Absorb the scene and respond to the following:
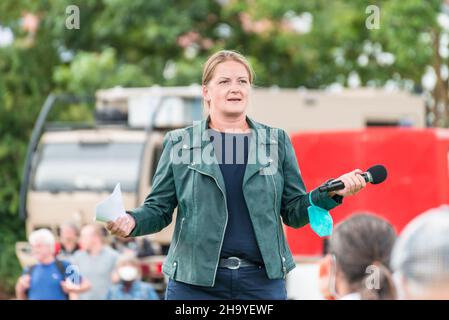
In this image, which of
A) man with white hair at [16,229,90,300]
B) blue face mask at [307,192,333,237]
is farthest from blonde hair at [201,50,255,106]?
man with white hair at [16,229,90,300]

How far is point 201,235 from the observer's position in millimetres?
4152

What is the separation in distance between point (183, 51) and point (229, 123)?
17.9 metres

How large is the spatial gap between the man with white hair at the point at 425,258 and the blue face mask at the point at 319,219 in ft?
5.36

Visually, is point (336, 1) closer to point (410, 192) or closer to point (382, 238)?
point (410, 192)

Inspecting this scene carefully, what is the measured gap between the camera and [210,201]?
13.6 feet

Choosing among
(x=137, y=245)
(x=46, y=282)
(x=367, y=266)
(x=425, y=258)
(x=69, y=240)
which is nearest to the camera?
(x=425, y=258)

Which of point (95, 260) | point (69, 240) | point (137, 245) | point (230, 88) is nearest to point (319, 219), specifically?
point (230, 88)

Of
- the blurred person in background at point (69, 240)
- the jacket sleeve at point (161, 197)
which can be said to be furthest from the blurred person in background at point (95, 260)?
the jacket sleeve at point (161, 197)

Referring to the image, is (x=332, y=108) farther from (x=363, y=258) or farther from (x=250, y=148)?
(x=363, y=258)

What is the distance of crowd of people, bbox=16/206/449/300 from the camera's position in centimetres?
252

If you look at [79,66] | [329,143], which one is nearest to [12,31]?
[79,66]

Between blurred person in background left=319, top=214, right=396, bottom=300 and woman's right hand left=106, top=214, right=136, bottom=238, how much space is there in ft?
2.24

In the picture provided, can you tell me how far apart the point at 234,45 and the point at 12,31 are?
3.99 metres

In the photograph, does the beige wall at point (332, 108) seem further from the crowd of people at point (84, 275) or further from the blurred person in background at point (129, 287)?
the blurred person in background at point (129, 287)
